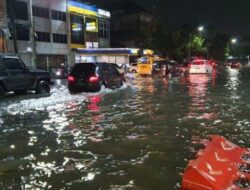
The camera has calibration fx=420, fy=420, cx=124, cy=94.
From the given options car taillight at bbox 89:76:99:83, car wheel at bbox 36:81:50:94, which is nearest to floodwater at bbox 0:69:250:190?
car wheel at bbox 36:81:50:94

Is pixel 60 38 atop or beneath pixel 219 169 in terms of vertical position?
atop

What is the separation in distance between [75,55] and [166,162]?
2133 inches

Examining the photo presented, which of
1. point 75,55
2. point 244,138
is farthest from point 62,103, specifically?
point 75,55

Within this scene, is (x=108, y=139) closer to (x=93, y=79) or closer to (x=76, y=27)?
(x=93, y=79)

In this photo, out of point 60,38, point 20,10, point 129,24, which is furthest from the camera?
point 129,24

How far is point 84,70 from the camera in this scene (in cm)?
2167

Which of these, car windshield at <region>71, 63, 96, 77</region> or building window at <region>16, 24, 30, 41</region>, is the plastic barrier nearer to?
car windshield at <region>71, 63, 96, 77</region>

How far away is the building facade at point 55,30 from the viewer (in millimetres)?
49375

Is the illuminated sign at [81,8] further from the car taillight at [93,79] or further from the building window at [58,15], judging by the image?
the car taillight at [93,79]

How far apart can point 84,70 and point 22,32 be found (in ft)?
98.4

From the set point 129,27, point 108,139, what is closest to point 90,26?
point 129,27

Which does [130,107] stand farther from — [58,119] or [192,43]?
[192,43]

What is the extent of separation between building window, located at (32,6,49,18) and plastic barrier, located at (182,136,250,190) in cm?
4817

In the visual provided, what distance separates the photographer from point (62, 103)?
17.1 m
